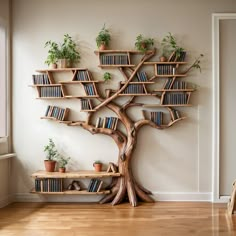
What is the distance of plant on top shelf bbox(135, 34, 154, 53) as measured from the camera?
513 cm

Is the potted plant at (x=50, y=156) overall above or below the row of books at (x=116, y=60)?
below

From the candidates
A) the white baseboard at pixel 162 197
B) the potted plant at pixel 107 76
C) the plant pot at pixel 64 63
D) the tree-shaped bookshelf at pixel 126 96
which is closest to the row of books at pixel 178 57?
the tree-shaped bookshelf at pixel 126 96

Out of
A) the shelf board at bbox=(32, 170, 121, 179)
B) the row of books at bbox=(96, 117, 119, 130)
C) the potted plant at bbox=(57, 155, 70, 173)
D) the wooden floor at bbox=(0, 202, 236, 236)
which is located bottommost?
the wooden floor at bbox=(0, 202, 236, 236)

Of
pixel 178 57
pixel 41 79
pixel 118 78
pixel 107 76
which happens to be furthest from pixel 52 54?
pixel 178 57

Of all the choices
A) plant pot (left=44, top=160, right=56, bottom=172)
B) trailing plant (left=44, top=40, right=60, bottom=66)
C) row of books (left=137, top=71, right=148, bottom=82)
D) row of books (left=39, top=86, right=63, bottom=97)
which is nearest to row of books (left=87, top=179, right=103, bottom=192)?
plant pot (left=44, top=160, right=56, bottom=172)

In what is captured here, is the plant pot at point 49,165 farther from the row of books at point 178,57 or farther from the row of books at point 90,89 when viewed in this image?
the row of books at point 178,57

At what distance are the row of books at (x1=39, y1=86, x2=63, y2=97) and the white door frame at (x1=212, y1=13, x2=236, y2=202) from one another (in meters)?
2.20

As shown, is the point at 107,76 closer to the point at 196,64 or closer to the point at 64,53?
the point at 64,53

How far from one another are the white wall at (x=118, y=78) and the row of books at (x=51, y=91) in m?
0.15

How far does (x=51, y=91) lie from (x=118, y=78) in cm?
97

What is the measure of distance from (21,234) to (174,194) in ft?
7.72

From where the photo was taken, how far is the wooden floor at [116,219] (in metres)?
3.84

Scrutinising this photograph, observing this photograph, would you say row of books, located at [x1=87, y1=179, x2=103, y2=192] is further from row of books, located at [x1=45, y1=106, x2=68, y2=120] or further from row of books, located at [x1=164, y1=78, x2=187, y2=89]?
row of books, located at [x1=164, y1=78, x2=187, y2=89]

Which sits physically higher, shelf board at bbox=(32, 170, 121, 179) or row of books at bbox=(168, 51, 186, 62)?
row of books at bbox=(168, 51, 186, 62)
